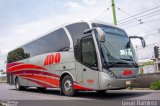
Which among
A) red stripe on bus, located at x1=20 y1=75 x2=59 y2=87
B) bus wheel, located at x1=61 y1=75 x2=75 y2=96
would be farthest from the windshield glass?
red stripe on bus, located at x1=20 y1=75 x2=59 y2=87

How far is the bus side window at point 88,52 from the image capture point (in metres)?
11.6

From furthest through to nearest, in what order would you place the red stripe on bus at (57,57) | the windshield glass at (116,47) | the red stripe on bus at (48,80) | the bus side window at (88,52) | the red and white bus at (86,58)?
the red stripe on bus at (48,80) < the red stripe on bus at (57,57) < the bus side window at (88,52) < the windshield glass at (116,47) < the red and white bus at (86,58)

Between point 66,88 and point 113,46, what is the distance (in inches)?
135

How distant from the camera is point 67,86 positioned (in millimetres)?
13398

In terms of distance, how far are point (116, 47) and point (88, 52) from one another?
1.27 m

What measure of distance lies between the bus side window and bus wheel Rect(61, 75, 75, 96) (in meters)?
1.64

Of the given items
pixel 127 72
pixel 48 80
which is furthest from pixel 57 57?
pixel 127 72

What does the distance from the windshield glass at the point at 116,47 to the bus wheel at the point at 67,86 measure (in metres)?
2.71

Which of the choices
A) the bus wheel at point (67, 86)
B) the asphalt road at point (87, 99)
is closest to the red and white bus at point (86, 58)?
the bus wheel at point (67, 86)

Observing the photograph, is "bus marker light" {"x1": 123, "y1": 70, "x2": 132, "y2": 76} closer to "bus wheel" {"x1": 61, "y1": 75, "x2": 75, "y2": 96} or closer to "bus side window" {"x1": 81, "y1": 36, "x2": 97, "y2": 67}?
"bus side window" {"x1": 81, "y1": 36, "x2": 97, "y2": 67}

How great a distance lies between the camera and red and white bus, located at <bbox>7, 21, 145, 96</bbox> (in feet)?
36.9

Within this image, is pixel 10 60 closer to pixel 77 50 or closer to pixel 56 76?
pixel 56 76

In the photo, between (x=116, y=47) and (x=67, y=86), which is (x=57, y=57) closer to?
(x=67, y=86)

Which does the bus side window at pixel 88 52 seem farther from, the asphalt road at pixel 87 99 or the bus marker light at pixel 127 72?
the asphalt road at pixel 87 99
